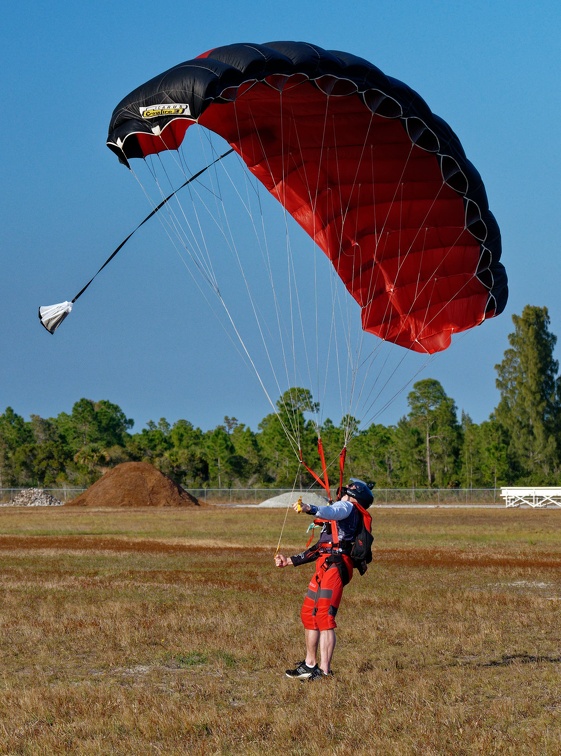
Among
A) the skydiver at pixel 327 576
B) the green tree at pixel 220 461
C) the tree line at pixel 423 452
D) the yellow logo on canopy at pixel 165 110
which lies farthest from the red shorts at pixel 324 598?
the green tree at pixel 220 461

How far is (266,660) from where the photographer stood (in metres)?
11.4

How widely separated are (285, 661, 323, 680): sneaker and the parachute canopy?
6477mm

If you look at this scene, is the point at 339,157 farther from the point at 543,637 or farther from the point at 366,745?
the point at 366,745

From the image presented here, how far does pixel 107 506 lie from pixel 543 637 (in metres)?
59.9

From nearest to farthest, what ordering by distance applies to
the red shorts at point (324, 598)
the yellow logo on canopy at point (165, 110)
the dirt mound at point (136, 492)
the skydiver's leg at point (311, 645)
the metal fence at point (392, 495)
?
the skydiver's leg at point (311, 645), the red shorts at point (324, 598), the yellow logo on canopy at point (165, 110), the dirt mound at point (136, 492), the metal fence at point (392, 495)

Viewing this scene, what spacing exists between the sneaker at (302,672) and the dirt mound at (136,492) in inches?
2400

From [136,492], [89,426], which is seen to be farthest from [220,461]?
[89,426]

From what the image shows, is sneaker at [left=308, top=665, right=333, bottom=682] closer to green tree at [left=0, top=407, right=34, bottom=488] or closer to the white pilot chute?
the white pilot chute

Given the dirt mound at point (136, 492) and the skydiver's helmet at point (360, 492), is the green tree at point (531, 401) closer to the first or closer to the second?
the dirt mound at point (136, 492)

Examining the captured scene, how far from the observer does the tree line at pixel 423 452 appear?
9481cm

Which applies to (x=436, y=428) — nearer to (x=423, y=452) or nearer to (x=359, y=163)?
(x=423, y=452)

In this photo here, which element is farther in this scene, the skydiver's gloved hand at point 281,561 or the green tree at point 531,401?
the green tree at point 531,401

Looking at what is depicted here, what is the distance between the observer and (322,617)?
10484mm

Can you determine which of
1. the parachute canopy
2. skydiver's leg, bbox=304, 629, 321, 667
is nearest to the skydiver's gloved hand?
skydiver's leg, bbox=304, 629, 321, 667
